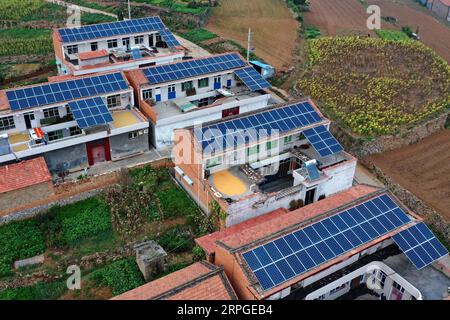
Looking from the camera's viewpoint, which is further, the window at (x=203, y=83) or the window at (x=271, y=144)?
the window at (x=203, y=83)

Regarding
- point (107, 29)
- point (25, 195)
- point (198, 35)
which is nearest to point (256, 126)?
point (25, 195)

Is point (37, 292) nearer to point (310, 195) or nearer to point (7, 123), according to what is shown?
point (7, 123)

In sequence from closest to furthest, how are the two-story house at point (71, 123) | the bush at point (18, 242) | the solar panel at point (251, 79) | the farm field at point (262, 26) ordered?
the bush at point (18, 242), the two-story house at point (71, 123), the solar panel at point (251, 79), the farm field at point (262, 26)

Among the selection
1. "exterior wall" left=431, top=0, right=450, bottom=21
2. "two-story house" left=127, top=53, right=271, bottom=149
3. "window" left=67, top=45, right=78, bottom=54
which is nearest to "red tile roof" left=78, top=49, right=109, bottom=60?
"window" left=67, top=45, right=78, bottom=54

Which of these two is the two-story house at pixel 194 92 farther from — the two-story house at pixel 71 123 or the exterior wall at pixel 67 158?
the exterior wall at pixel 67 158

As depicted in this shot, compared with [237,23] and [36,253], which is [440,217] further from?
[237,23]

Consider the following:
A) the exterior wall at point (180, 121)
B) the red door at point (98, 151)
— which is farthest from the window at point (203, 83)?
the red door at point (98, 151)

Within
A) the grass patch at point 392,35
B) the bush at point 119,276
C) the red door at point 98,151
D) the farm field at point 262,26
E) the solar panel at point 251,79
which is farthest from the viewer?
the grass patch at point 392,35
